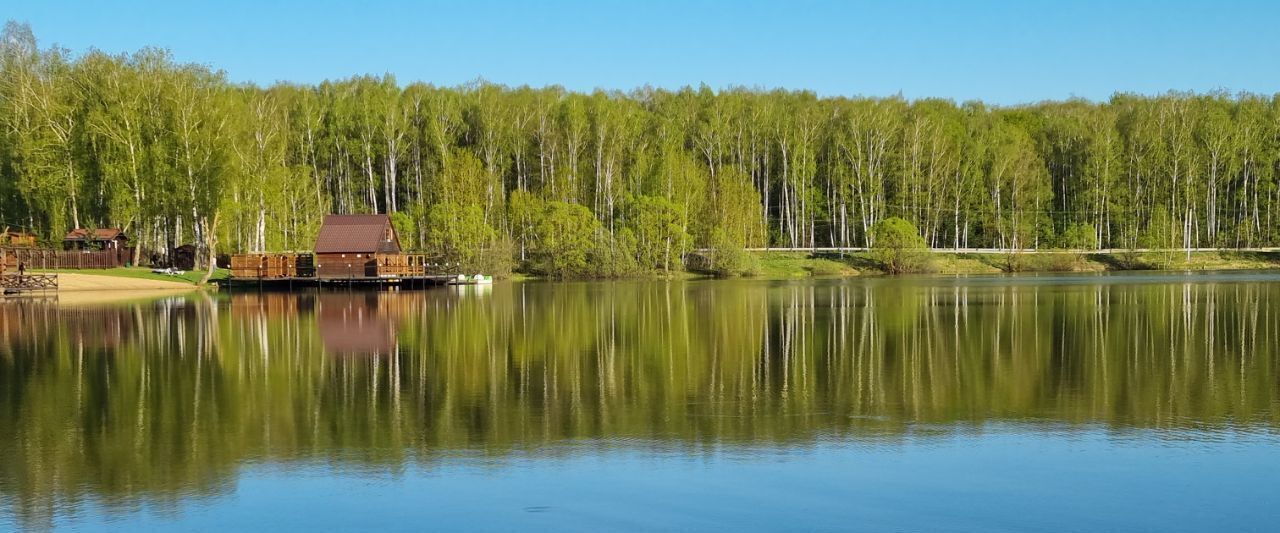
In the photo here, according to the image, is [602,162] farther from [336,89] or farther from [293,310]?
[293,310]

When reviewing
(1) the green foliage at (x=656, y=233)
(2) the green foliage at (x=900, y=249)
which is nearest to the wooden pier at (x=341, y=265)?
(1) the green foliage at (x=656, y=233)

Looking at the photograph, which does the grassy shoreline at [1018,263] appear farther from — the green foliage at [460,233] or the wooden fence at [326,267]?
the wooden fence at [326,267]

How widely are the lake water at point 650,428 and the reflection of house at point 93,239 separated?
1670 inches

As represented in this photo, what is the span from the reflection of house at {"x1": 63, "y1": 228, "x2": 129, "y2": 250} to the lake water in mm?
42409

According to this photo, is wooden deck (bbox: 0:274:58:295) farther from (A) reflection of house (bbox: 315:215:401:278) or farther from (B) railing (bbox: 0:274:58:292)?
(A) reflection of house (bbox: 315:215:401:278)

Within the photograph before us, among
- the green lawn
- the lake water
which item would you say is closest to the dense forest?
the green lawn

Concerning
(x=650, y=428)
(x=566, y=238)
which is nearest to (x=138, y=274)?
(x=566, y=238)

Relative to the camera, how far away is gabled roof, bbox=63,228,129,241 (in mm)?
70000

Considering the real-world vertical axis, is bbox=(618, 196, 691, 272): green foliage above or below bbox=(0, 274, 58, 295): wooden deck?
above

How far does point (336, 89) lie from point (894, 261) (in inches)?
1941

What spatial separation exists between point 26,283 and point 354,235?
59.1 feet

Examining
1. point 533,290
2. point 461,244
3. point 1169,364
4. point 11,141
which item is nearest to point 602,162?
point 461,244

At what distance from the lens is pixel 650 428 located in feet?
51.4

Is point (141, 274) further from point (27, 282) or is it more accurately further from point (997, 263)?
point (997, 263)
